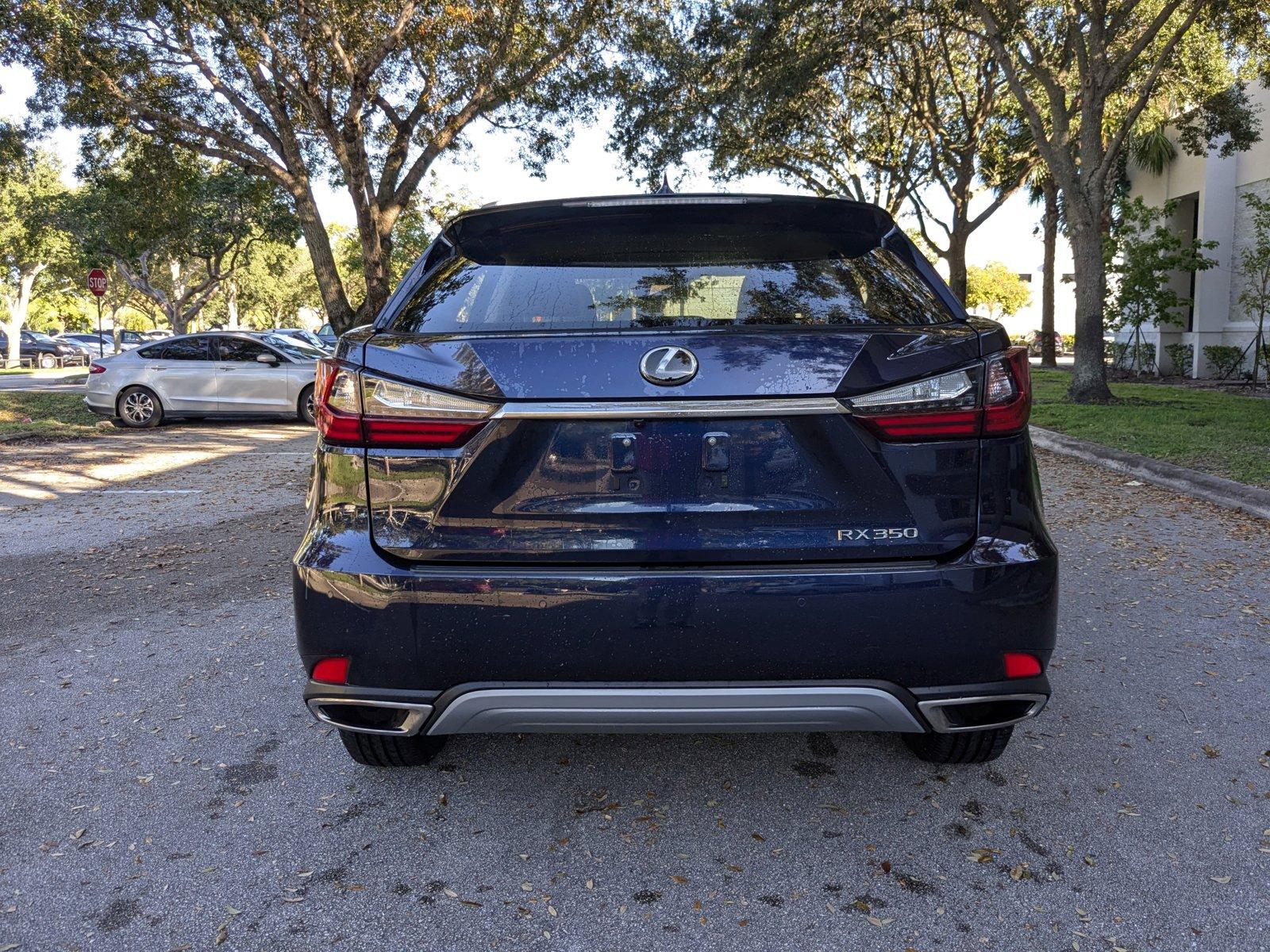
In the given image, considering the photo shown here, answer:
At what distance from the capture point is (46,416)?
55.1 feet

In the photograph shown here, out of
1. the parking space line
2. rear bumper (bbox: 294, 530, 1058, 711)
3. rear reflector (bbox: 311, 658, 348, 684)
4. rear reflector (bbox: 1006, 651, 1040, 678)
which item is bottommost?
the parking space line

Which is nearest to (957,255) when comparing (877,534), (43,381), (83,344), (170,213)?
(170,213)

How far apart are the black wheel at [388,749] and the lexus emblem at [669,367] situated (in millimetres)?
1347

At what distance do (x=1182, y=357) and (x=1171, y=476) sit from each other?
17.2 meters

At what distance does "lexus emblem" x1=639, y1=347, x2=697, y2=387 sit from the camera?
93.8 inches

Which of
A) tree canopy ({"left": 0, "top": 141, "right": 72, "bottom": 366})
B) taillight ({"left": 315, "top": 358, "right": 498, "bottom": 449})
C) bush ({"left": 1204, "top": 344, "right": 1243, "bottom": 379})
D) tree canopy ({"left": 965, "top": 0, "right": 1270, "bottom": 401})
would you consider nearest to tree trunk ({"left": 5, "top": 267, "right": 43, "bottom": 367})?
tree canopy ({"left": 0, "top": 141, "right": 72, "bottom": 366})

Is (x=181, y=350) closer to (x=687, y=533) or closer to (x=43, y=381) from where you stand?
(x=687, y=533)

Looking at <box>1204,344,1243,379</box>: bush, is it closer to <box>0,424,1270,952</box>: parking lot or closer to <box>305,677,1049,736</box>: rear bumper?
<box>0,424,1270,952</box>: parking lot

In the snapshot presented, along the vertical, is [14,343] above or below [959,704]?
above

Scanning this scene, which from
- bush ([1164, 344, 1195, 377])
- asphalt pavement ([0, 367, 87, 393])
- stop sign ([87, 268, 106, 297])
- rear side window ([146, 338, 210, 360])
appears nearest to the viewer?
rear side window ([146, 338, 210, 360])

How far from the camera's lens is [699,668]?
2.40 metres

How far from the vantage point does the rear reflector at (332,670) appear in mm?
2514

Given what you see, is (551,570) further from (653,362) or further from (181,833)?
(181,833)

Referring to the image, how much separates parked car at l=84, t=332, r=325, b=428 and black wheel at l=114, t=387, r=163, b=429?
0.01m
